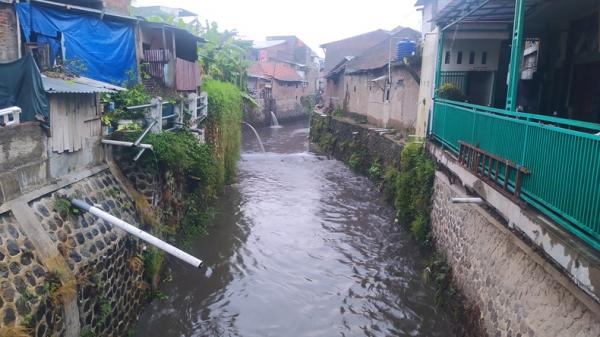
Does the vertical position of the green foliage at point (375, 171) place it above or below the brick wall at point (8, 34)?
below

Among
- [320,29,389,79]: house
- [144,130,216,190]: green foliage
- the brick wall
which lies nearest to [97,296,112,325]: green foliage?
[144,130,216,190]: green foliage

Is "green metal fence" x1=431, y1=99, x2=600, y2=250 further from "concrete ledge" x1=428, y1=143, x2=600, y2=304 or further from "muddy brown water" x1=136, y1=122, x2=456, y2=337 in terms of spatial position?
"muddy brown water" x1=136, y1=122, x2=456, y2=337

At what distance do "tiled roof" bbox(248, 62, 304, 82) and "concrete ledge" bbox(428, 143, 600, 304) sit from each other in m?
38.6

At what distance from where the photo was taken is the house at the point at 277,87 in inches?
1761

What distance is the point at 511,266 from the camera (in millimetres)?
6660

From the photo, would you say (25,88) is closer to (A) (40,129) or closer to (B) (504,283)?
(A) (40,129)

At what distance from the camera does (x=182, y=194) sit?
13055 millimetres

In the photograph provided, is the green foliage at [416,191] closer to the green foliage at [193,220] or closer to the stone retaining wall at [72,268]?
the green foliage at [193,220]

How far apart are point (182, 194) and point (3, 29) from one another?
6339mm

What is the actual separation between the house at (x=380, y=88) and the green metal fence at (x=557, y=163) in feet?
38.5

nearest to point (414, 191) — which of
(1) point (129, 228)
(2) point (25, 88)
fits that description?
(1) point (129, 228)

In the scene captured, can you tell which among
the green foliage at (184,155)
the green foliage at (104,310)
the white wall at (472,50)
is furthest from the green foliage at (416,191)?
the green foliage at (104,310)

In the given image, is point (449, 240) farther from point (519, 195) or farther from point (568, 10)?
point (568, 10)

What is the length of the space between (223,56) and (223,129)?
10627 mm
